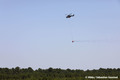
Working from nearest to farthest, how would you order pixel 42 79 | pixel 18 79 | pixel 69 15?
pixel 69 15
pixel 42 79
pixel 18 79

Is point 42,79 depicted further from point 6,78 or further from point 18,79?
point 6,78

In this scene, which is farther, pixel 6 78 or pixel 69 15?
pixel 6 78

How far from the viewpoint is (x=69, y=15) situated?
58.7 meters

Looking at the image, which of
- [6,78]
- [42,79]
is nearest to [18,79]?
[6,78]

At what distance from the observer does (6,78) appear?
164m

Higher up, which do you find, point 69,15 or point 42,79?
point 69,15

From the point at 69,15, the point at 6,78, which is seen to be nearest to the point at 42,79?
the point at 6,78

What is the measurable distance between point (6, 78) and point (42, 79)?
35.3 metres

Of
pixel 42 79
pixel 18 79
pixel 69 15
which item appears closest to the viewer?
pixel 69 15

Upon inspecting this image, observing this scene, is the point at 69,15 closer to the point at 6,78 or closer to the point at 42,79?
the point at 42,79

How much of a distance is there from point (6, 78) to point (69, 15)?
387 ft

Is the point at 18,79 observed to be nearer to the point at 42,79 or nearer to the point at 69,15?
Result: the point at 42,79

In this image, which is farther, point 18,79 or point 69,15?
point 18,79

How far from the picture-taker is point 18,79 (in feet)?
515
